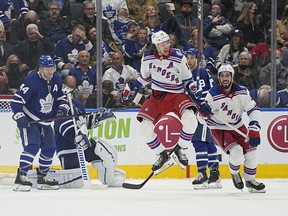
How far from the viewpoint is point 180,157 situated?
7.55m

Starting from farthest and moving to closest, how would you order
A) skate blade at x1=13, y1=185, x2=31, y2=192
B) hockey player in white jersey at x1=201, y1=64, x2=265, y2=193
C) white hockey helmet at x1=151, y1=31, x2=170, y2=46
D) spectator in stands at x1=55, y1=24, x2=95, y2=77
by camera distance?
spectator in stands at x1=55, y1=24, x2=95, y2=77 < skate blade at x1=13, y1=185, x2=31, y2=192 < hockey player in white jersey at x1=201, y1=64, x2=265, y2=193 < white hockey helmet at x1=151, y1=31, x2=170, y2=46

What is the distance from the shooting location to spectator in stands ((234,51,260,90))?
402 inches

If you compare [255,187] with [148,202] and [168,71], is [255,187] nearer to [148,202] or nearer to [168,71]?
[168,71]

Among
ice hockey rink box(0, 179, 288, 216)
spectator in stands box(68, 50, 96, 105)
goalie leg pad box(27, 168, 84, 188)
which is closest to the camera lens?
ice hockey rink box(0, 179, 288, 216)

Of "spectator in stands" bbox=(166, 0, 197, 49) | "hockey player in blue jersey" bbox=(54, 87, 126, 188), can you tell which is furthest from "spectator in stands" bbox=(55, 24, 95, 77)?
"hockey player in blue jersey" bbox=(54, 87, 126, 188)

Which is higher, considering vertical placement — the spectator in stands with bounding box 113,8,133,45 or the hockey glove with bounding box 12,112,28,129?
the spectator in stands with bounding box 113,8,133,45

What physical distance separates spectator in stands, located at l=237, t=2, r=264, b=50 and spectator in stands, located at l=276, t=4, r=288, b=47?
0.19 m

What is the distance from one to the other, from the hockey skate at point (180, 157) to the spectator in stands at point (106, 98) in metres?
2.38

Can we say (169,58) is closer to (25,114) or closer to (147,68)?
(147,68)

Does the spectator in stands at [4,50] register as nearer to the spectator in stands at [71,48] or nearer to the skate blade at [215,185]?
the spectator in stands at [71,48]

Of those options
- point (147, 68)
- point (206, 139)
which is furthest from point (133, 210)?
point (206, 139)

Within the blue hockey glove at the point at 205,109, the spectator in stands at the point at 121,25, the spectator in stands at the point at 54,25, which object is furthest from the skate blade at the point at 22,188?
the spectator in stands at the point at 121,25

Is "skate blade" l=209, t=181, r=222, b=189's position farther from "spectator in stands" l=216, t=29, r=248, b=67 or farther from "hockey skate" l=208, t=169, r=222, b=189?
"spectator in stands" l=216, t=29, r=248, b=67

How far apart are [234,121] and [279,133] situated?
6.85 ft
